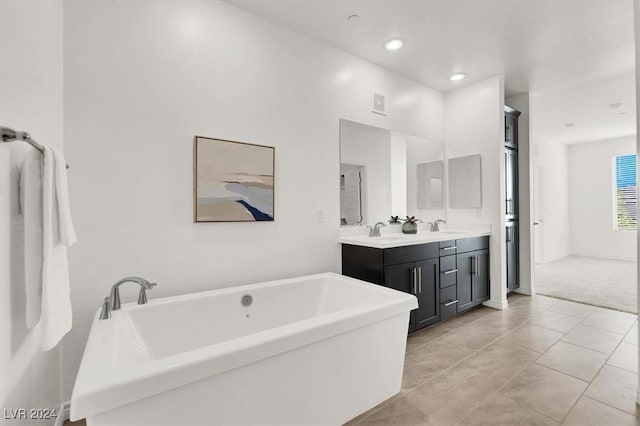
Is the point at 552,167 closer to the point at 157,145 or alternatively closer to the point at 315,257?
the point at 315,257

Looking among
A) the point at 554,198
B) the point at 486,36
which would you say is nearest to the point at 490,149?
the point at 486,36

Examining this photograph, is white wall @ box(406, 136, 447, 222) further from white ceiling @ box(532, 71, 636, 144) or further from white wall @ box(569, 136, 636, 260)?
white wall @ box(569, 136, 636, 260)

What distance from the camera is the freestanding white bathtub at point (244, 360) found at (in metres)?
1.05

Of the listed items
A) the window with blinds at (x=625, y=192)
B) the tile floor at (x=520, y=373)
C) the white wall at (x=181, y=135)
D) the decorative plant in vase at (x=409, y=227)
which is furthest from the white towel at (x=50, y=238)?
the window with blinds at (x=625, y=192)

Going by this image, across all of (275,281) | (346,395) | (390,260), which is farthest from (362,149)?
(346,395)

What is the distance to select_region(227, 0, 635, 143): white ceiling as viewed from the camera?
2352 millimetres

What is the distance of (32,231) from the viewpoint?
1.07 meters

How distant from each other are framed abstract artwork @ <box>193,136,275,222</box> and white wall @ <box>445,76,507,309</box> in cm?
265

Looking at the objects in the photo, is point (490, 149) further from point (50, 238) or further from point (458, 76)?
point (50, 238)

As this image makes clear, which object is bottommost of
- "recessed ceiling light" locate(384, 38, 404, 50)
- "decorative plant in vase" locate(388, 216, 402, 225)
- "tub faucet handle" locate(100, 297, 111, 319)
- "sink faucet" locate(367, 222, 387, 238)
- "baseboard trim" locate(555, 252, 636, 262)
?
"baseboard trim" locate(555, 252, 636, 262)

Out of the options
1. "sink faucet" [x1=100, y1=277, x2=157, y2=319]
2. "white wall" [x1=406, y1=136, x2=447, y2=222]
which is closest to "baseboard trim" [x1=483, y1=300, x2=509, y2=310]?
"white wall" [x1=406, y1=136, x2=447, y2=222]

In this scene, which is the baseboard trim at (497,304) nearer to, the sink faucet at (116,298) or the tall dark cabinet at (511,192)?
the tall dark cabinet at (511,192)

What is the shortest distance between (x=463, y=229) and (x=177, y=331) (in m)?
3.37

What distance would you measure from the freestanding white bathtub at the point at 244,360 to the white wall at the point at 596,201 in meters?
7.41
